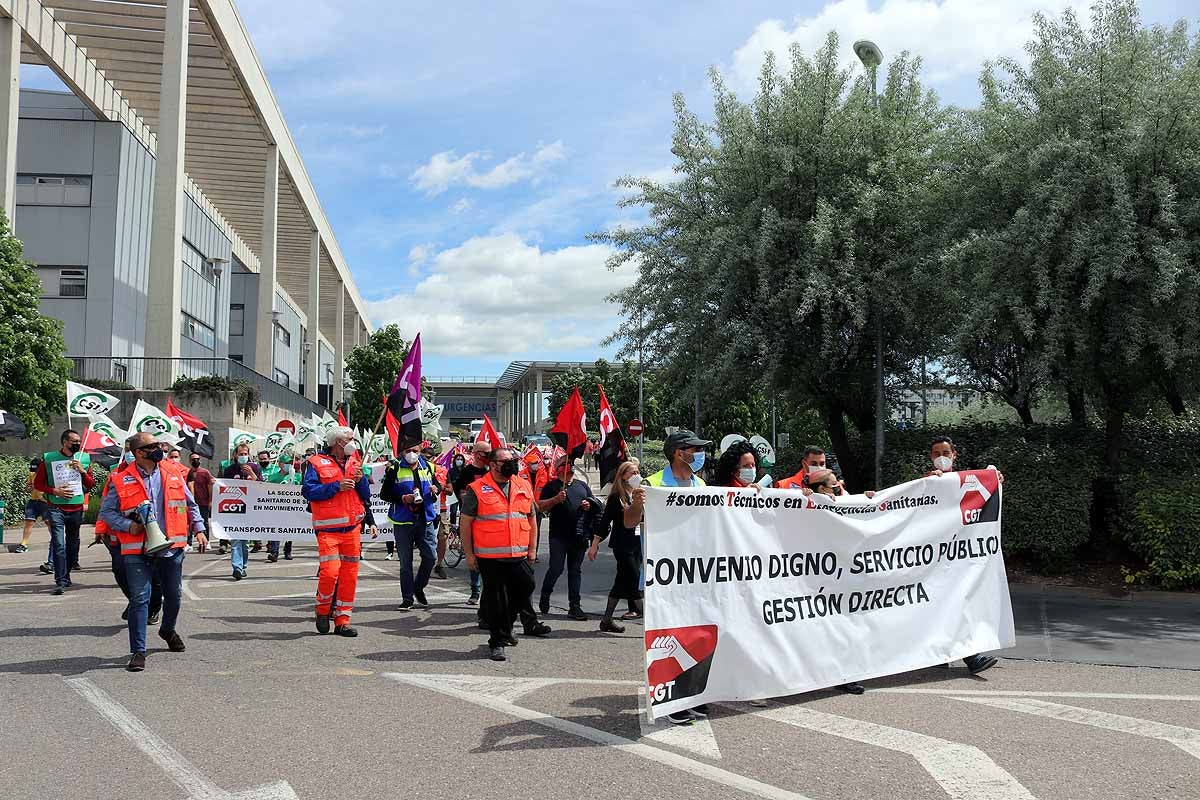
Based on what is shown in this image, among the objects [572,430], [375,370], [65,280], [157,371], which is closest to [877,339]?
[572,430]

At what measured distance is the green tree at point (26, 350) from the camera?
21234 millimetres

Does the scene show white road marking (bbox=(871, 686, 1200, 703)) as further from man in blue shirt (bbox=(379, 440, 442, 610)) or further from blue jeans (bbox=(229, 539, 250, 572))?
blue jeans (bbox=(229, 539, 250, 572))

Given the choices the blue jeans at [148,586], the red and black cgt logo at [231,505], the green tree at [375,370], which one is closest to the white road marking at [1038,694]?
the blue jeans at [148,586]

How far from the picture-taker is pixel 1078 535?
489 inches

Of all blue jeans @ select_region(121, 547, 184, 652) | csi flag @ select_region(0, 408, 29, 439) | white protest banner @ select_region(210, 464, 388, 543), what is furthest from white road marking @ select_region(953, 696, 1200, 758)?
csi flag @ select_region(0, 408, 29, 439)

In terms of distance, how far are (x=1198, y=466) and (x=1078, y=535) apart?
198 cm

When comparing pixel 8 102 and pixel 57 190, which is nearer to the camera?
pixel 8 102

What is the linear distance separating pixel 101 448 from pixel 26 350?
10.5 meters

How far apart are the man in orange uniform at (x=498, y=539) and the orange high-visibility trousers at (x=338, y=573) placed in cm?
135

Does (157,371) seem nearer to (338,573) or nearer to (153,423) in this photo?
(153,423)

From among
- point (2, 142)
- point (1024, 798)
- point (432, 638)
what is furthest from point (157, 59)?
point (1024, 798)

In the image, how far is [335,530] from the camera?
8641 mm

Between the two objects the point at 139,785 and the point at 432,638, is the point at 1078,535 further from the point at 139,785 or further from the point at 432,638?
the point at 139,785

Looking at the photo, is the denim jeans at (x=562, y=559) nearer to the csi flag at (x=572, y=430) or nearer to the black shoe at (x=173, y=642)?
the csi flag at (x=572, y=430)
